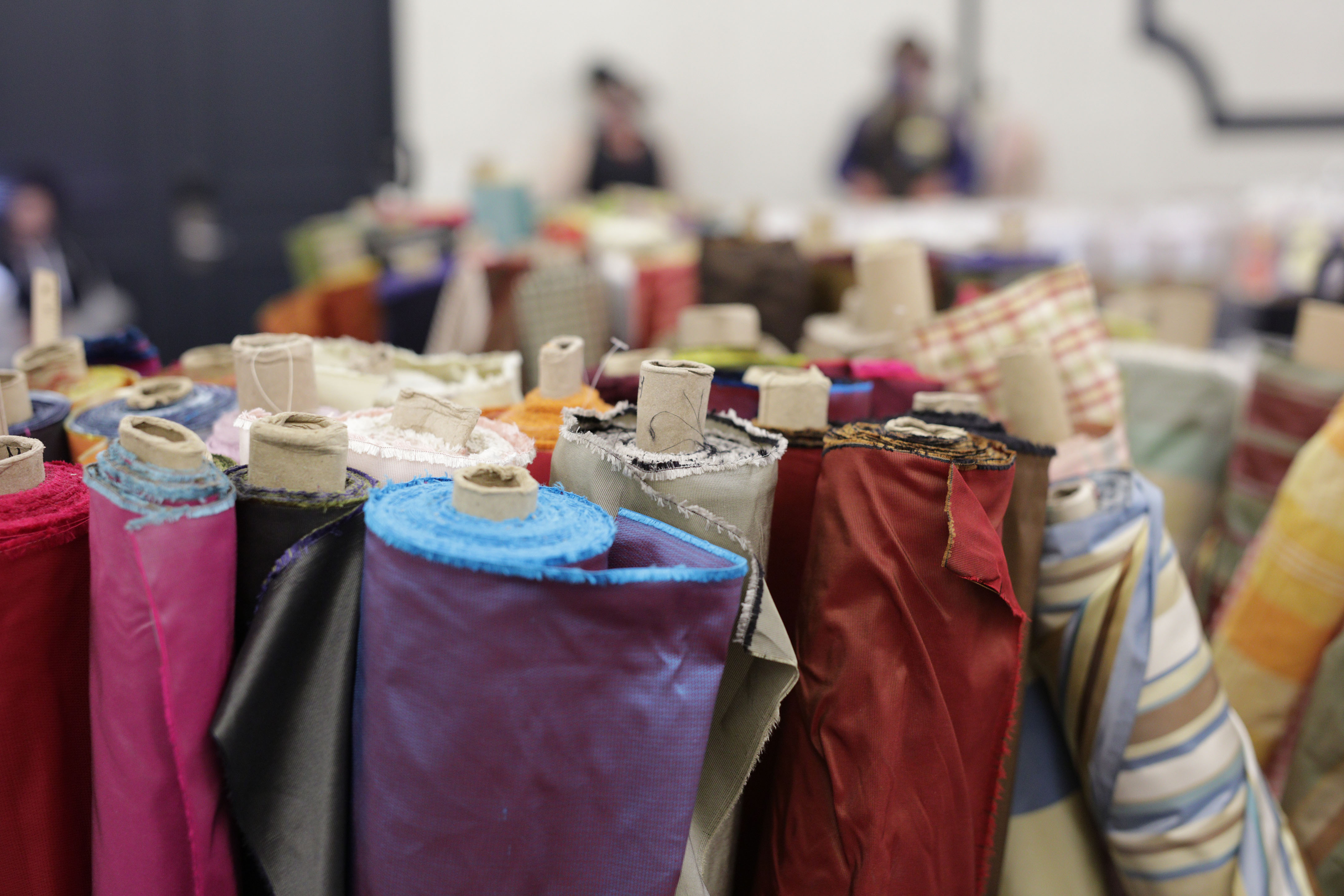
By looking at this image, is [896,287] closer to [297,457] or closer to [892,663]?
[892,663]

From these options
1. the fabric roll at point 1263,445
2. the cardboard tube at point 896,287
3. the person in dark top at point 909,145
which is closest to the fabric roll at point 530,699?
the cardboard tube at point 896,287

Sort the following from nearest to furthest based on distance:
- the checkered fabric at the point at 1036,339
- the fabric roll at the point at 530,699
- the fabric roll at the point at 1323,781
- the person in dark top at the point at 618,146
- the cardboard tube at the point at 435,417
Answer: the fabric roll at the point at 530,699 < the cardboard tube at the point at 435,417 < the fabric roll at the point at 1323,781 < the checkered fabric at the point at 1036,339 < the person in dark top at the point at 618,146

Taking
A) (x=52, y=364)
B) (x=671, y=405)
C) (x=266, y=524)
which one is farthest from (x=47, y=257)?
(x=671, y=405)

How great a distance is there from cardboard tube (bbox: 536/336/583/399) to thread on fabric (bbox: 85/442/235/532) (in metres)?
0.38

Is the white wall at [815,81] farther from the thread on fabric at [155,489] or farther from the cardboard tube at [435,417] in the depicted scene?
the thread on fabric at [155,489]

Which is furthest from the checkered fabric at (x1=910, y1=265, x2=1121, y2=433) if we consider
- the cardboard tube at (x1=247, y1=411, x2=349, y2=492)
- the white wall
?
the white wall

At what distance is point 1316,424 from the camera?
56.1 inches

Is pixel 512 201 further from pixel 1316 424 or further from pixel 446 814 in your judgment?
pixel 446 814

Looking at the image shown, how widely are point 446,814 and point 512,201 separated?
248 cm

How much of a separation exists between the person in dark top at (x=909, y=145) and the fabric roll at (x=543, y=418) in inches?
182

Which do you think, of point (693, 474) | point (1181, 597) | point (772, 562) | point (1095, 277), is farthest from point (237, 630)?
point (1095, 277)

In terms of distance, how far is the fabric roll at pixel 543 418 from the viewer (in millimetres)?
922

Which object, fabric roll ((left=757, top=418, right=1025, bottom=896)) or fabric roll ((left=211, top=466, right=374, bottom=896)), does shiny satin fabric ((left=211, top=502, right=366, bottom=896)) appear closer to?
fabric roll ((left=211, top=466, right=374, bottom=896))

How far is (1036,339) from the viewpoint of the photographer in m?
1.20
